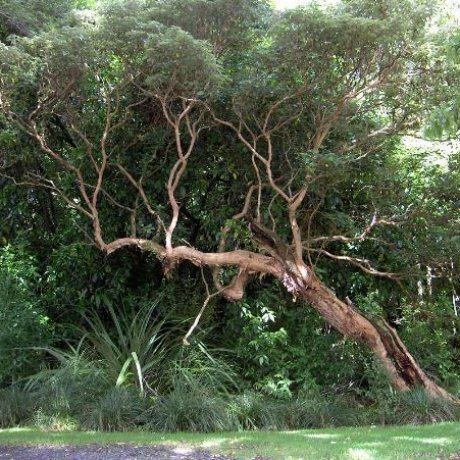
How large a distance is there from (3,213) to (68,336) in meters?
2.93

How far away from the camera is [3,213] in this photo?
11883 millimetres

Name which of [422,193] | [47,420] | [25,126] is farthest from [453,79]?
[47,420]

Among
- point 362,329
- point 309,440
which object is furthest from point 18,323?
point 362,329

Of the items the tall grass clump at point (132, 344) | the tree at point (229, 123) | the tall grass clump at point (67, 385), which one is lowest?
the tall grass clump at point (67, 385)

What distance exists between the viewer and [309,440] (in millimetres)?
7070

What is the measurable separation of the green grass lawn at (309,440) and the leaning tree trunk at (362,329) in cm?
151

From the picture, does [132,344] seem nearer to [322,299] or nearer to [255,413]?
[255,413]

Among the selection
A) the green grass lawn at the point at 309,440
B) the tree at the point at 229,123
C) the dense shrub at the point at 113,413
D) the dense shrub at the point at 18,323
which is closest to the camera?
the green grass lawn at the point at 309,440

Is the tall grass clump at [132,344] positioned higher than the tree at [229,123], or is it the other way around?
the tree at [229,123]

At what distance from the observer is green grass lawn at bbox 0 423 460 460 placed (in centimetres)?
636

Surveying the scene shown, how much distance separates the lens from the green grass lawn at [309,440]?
20.9ft

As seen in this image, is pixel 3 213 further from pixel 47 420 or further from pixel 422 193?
pixel 422 193

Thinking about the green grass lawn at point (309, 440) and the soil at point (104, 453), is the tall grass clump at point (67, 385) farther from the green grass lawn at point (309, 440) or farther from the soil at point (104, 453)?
the soil at point (104, 453)

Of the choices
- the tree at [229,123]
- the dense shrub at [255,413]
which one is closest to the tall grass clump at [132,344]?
the tree at [229,123]
